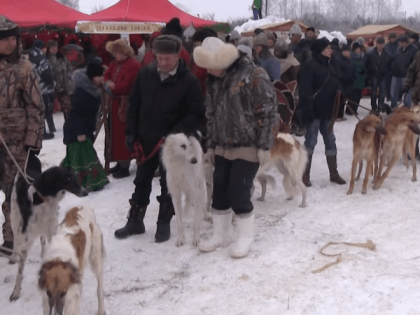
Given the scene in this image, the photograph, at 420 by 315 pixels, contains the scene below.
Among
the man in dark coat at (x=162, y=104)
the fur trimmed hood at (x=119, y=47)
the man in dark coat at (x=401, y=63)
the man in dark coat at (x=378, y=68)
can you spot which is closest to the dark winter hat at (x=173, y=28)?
the fur trimmed hood at (x=119, y=47)

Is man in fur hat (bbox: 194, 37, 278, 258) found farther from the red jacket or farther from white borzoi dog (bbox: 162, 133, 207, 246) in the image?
the red jacket

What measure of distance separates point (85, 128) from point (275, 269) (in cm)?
314

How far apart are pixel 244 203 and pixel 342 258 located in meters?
0.94

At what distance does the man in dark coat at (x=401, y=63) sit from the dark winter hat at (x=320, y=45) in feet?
17.0

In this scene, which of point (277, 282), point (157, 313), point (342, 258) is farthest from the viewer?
point (342, 258)

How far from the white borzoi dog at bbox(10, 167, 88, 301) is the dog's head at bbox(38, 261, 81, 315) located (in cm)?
96

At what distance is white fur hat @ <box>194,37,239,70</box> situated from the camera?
3.57 metres

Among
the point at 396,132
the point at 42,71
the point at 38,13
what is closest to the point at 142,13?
the point at 38,13

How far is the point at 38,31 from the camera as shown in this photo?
11648 millimetres

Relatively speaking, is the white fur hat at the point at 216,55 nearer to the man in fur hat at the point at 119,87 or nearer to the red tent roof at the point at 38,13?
the man in fur hat at the point at 119,87

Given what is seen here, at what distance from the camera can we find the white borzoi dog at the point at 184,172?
4.00 meters

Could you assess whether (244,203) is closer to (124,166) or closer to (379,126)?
(379,126)

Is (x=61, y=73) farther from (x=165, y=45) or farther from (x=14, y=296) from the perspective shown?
(x=14, y=296)

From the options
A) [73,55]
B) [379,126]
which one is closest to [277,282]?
[379,126]
